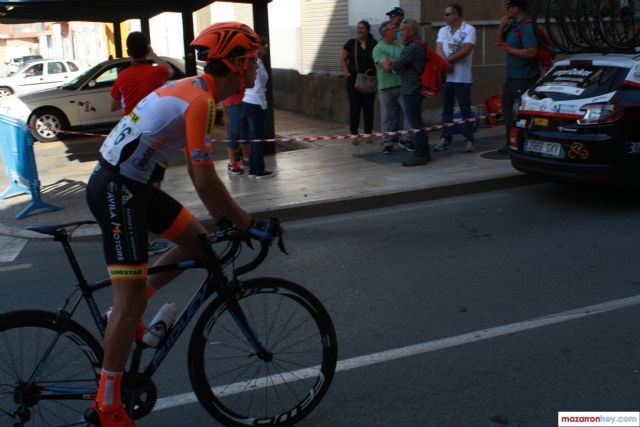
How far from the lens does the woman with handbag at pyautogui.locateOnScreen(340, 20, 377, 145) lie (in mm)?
11250

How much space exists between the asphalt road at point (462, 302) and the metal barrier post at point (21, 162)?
1235 mm

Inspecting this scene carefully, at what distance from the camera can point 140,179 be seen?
322 centimetres

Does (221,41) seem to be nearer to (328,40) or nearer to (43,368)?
(43,368)

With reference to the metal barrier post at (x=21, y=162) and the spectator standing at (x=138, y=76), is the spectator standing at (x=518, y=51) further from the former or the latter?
the metal barrier post at (x=21, y=162)

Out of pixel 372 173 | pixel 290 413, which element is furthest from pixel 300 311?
pixel 372 173

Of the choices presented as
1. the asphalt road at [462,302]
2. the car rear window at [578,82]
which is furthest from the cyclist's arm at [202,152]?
the car rear window at [578,82]

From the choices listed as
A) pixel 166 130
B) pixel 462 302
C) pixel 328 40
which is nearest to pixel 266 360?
pixel 166 130

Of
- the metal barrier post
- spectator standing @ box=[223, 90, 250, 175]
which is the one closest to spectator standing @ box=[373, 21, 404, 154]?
spectator standing @ box=[223, 90, 250, 175]

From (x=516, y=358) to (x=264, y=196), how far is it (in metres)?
4.83

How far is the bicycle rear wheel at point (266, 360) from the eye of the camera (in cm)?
340

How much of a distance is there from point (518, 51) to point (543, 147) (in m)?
2.38

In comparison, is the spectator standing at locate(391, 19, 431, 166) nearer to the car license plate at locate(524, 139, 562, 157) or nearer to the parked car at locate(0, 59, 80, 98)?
the car license plate at locate(524, 139, 562, 157)

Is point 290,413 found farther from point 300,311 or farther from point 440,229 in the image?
point 440,229

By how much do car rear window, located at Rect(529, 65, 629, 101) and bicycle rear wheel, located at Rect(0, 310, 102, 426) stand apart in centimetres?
589
